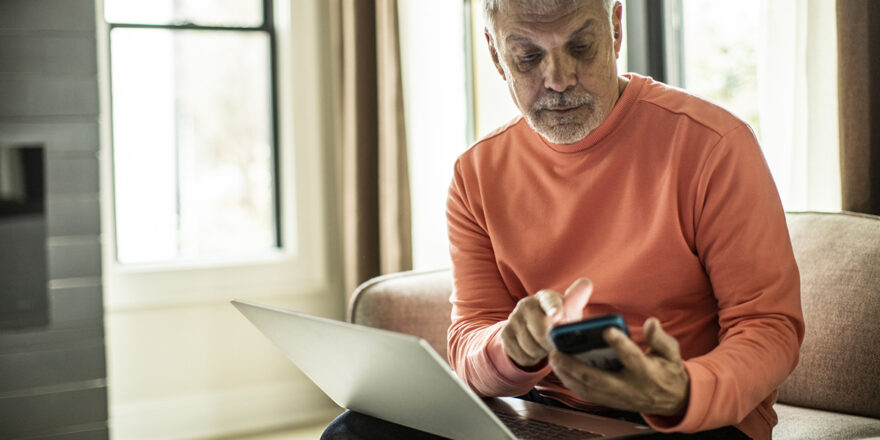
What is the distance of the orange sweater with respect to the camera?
3.63 ft

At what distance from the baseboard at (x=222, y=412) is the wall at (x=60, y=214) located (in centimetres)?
30

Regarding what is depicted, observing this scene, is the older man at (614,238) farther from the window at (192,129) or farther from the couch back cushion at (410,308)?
the window at (192,129)

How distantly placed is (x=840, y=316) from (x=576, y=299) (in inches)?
27.5

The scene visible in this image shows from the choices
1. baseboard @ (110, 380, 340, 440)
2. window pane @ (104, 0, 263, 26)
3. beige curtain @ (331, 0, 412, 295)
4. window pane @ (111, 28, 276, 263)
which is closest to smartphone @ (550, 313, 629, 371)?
beige curtain @ (331, 0, 412, 295)

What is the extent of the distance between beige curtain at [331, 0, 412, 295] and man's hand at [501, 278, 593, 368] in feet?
6.53

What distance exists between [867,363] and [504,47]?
0.77m

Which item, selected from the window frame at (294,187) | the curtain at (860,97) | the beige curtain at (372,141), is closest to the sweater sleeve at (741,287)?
the curtain at (860,97)

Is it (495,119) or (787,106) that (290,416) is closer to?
(495,119)

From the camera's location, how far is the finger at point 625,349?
884 mm

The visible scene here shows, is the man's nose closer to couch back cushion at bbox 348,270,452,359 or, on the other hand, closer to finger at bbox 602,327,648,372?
finger at bbox 602,327,648,372

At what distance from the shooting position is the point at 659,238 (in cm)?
123

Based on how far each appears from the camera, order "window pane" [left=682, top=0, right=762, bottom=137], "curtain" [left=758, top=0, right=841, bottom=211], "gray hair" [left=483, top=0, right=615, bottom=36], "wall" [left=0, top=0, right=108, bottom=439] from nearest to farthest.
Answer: "gray hair" [left=483, top=0, right=615, bottom=36] < "curtain" [left=758, top=0, right=841, bottom=211] < "window pane" [left=682, top=0, right=762, bottom=137] < "wall" [left=0, top=0, right=108, bottom=439]

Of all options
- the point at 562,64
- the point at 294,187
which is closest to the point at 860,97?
the point at 562,64

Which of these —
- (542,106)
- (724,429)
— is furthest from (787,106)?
(724,429)
